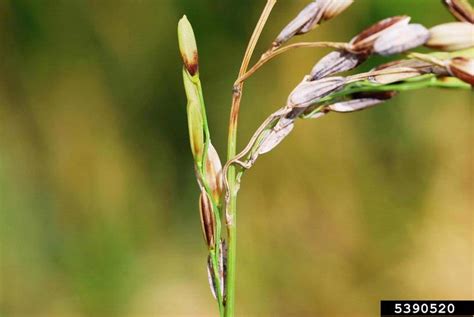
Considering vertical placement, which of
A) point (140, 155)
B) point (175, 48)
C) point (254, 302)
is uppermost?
point (175, 48)

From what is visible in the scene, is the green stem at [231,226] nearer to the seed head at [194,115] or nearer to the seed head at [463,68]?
the seed head at [194,115]

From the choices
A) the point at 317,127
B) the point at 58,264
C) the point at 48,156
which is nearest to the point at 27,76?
the point at 48,156

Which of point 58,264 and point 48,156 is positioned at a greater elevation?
point 48,156

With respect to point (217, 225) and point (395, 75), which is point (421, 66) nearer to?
point (395, 75)

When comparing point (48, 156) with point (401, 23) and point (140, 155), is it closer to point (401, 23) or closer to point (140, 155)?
point (140, 155)

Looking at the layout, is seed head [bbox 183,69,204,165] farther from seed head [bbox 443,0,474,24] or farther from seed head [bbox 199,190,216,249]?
seed head [bbox 443,0,474,24]

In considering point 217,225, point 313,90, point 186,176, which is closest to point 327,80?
point 313,90

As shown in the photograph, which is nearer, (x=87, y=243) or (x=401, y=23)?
(x=401, y=23)
